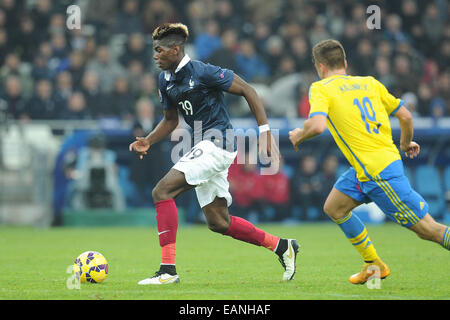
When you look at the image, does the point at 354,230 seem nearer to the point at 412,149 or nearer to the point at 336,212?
the point at 336,212

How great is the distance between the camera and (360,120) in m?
6.46

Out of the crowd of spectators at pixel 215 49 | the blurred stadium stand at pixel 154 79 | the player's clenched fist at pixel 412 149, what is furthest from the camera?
the crowd of spectators at pixel 215 49

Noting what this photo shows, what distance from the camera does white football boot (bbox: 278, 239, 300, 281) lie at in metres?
7.36

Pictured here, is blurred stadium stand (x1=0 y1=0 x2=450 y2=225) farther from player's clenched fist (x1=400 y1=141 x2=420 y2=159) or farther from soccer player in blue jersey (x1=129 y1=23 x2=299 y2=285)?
player's clenched fist (x1=400 y1=141 x2=420 y2=159)

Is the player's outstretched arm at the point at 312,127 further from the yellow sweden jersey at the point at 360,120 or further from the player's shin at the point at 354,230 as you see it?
the player's shin at the point at 354,230

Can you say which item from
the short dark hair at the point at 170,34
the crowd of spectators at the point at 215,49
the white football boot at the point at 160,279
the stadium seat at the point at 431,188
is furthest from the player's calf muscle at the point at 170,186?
the stadium seat at the point at 431,188

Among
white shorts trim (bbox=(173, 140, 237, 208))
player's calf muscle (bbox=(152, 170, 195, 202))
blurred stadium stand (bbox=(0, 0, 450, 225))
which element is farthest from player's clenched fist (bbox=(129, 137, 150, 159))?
blurred stadium stand (bbox=(0, 0, 450, 225))

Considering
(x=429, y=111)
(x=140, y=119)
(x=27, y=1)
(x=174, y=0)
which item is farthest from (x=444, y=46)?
(x=27, y=1)

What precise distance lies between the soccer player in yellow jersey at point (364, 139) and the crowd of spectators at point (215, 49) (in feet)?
30.5

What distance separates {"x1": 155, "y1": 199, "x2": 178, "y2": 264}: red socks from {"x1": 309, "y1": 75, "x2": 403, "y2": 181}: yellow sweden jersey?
1.65 m

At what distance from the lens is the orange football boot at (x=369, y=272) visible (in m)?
6.86

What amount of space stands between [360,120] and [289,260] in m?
1.71

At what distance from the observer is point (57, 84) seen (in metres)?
16.3

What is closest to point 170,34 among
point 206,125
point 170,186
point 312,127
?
point 206,125
